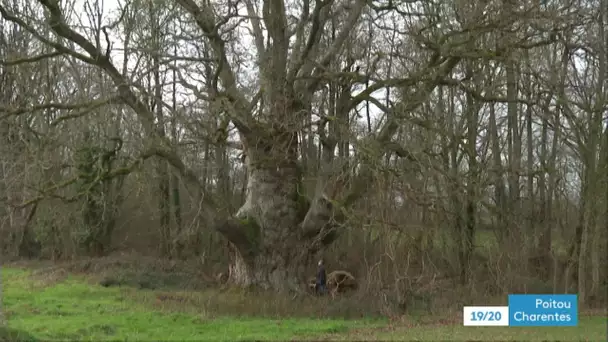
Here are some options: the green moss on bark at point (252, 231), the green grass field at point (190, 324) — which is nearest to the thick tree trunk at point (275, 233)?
the green moss on bark at point (252, 231)

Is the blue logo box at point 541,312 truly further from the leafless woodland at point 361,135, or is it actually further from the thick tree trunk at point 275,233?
the thick tree trunk at point 275,233

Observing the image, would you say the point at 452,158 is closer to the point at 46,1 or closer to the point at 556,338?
the point at 556,338

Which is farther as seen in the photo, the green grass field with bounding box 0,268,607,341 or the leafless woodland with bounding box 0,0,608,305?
the leafless woodland with bounding box 0,0,608,305

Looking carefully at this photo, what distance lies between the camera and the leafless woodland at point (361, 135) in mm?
12453

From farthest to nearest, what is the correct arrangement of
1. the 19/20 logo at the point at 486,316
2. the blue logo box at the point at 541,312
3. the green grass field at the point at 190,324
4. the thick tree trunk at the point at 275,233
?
the thick tree trunk at the point at 275,233 → the 19/20 logo at the point at 486,316 → the blue logo box at the point at 541,312 → the green grass field at the point at 190,324

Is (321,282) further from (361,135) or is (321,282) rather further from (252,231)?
(361,135)

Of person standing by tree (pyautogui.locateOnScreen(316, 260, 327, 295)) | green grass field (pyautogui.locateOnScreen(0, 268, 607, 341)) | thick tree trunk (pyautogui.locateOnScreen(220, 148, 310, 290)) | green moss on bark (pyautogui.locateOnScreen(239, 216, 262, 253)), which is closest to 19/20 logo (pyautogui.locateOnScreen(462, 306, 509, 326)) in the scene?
green grass field (pyautogui.locateOnScreen(0, 268, 607, 341))

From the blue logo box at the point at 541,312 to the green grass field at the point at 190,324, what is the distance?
31 centimetres

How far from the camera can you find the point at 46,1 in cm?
1276

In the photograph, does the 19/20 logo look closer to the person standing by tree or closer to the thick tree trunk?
the person standing by tree

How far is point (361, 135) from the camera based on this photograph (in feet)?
41.7

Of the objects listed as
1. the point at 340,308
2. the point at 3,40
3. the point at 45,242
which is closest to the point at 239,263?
the point at 340,308

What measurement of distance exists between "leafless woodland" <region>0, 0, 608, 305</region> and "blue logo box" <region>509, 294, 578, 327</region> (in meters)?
0.66

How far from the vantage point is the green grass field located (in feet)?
33.0
